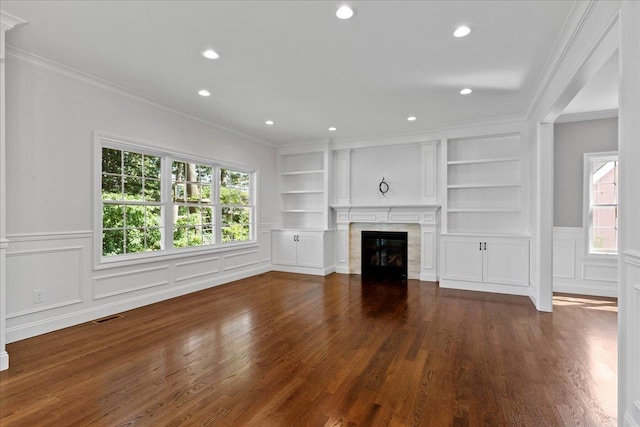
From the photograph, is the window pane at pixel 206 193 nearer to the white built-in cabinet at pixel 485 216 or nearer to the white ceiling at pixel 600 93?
the white built-in cabinet at pixel 485 216

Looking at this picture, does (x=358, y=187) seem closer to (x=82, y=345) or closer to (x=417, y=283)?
(x=417, y=283)

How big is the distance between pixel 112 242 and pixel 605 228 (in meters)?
6.97

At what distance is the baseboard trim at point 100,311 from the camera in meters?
3.07

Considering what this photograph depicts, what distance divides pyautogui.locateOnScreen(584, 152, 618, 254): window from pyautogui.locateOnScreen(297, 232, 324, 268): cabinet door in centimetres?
435

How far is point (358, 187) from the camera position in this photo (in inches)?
259

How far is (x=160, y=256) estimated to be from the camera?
4426 millimetres

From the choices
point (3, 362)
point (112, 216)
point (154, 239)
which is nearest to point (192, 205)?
point (154, 239)

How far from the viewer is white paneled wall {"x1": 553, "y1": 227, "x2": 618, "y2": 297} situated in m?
4.76

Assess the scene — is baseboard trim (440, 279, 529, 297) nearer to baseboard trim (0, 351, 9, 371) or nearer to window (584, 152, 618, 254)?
window (584, 152, 618, 254)

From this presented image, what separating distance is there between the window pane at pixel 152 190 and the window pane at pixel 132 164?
0.54 ft

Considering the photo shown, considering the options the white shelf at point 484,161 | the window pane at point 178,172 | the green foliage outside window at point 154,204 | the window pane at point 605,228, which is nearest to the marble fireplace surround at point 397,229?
the white shelf at point 484,161

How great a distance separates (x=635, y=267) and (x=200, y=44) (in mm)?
3466

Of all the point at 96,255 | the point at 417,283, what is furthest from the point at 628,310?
the point at 96,255

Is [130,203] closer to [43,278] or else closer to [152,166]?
[152,166]
